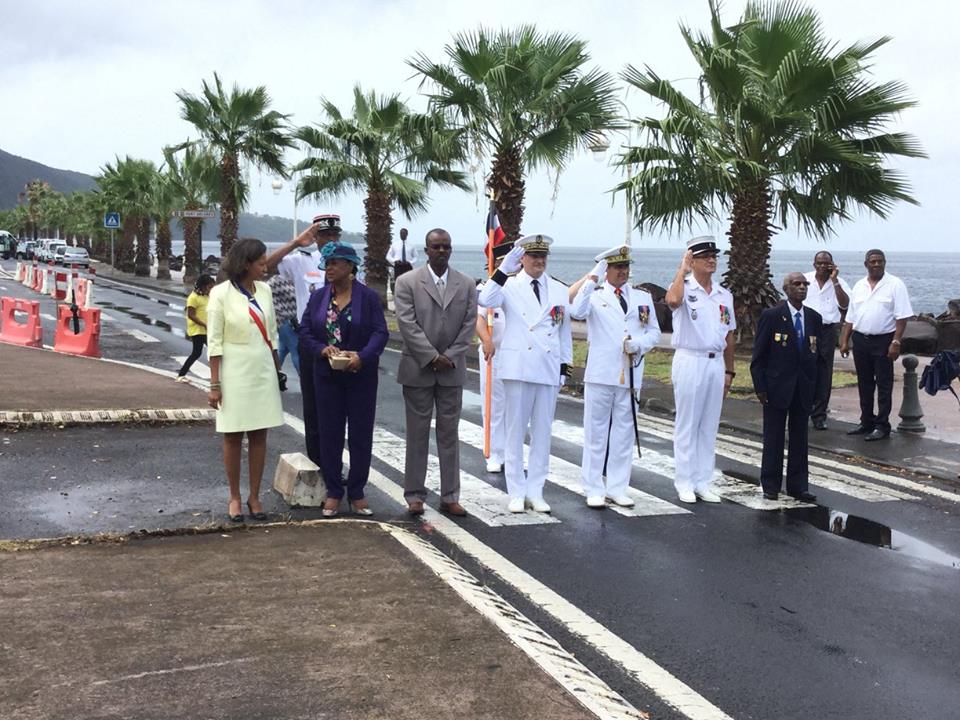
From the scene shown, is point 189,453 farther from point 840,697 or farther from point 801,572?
point 840,697

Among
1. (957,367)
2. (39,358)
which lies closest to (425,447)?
(957,367)

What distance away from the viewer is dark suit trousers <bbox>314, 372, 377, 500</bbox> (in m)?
7.24

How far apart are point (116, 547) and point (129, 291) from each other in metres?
36.1

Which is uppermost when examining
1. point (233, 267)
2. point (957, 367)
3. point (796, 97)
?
point (796, 97)

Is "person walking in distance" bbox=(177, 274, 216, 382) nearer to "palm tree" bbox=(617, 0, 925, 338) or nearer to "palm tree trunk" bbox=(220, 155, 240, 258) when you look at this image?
"palm tree" bbox=(617, 0, 925, 338)

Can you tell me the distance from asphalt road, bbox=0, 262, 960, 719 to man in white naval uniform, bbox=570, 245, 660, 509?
32 cm

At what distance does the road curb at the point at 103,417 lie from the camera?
1006cm

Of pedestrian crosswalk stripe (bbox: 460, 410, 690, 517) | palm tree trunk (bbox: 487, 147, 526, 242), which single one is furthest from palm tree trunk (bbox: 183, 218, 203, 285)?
pedestrian crosswalk stripe (bbox: 460, 410, 690, 517)

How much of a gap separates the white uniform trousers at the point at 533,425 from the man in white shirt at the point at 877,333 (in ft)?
15.6

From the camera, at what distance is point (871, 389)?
1130cm

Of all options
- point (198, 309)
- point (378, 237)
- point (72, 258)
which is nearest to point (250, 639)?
point (198, 309)

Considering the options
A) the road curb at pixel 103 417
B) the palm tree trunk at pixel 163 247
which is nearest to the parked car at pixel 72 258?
the palm tree trunk at pixel 163 247

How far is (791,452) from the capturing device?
8.28 meters

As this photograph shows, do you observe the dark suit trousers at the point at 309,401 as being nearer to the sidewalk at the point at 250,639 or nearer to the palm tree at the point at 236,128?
the sidewalk at the point at 250,639
